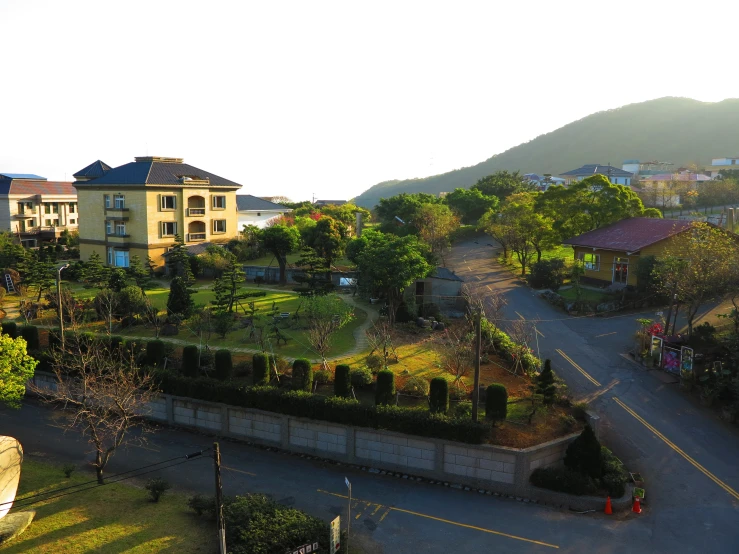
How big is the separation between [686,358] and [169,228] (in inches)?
1576

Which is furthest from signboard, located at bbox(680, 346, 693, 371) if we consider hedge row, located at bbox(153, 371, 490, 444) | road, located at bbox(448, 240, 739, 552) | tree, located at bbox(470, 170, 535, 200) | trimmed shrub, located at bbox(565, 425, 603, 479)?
tree, located at bbox(470, 170, 535, 200)

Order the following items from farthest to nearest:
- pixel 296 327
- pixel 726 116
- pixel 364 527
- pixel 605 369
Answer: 1. pixel 726 116
2. pixel 296 327
3. pixel 605 369
4. pixel 364 527

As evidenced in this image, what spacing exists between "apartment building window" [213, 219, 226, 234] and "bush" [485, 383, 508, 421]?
39155 mm

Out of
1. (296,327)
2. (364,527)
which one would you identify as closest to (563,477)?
(364,527)

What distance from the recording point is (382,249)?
29.6 metres

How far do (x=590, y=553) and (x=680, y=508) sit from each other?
11.6 ft

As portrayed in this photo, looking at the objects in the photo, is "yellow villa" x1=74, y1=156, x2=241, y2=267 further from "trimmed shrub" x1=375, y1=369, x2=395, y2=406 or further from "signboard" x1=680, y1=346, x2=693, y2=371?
"signboard" x1=680, y1=346, x2=693, y2=371

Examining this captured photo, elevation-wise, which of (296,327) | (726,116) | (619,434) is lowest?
(619,434)

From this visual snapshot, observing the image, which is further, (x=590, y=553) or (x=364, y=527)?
(x=364, y=527)

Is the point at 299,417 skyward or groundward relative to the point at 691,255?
groundward

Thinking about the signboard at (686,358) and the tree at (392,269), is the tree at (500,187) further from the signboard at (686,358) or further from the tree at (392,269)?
the signboard at (686,358)

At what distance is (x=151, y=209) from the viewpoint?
48.1 meters

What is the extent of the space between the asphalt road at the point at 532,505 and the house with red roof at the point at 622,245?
1099 centimetres

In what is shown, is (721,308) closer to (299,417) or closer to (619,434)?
(619,434)
